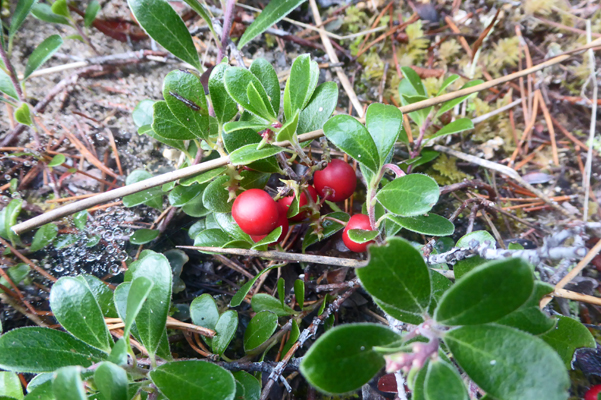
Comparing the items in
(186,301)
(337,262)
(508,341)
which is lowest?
(186,301)

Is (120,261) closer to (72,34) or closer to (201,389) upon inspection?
(201,389)

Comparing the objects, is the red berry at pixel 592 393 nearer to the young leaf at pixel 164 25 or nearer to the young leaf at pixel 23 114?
the young leaf at pixel 164 25

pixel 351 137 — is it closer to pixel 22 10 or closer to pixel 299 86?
pixel 299 86

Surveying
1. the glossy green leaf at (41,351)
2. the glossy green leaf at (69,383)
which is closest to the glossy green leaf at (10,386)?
the glossy green leaf at (41,351)

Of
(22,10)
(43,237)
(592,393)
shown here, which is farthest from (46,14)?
(592,393)

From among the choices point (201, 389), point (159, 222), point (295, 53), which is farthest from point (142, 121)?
point (201, 389)

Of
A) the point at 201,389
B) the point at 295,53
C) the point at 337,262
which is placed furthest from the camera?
the point at 295,53
